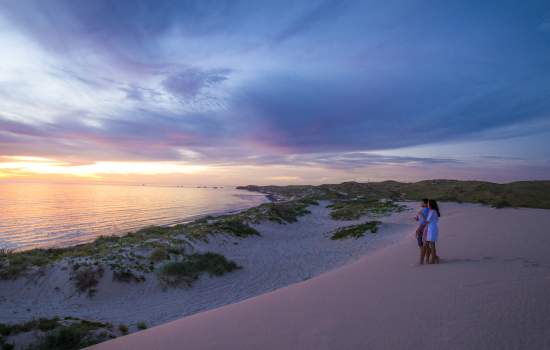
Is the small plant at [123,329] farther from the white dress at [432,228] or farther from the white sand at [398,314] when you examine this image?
the white dress at [432,228]

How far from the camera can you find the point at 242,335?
4930 millimetres

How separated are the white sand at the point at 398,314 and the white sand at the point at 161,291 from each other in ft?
14.7

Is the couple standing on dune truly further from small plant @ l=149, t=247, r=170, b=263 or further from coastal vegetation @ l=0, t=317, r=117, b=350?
small plant @ l=149, t=247, r=170, b=263

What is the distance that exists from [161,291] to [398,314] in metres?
10.1

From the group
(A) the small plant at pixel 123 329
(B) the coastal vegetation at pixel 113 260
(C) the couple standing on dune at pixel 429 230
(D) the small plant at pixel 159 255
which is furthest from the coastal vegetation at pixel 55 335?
(C) the couple standing on dune at pixel 429 230

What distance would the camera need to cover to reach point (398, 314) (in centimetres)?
A: 475

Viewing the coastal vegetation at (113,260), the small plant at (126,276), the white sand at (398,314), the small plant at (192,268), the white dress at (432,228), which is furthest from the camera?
the small plant at (192,268)

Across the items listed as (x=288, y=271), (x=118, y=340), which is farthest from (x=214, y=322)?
(x=288, y=271)

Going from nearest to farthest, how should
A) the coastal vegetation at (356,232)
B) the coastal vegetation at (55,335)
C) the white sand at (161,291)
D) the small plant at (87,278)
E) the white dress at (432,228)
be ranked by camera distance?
the coastal vegetation at (55,335) → the white dress at (432,228) → the white sand at (161,291) → the small plant at (87,278) → the coastal vegetation at (356,232)

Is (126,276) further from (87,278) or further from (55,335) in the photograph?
(55,335)

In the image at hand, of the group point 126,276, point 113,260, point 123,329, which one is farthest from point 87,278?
point 123,329

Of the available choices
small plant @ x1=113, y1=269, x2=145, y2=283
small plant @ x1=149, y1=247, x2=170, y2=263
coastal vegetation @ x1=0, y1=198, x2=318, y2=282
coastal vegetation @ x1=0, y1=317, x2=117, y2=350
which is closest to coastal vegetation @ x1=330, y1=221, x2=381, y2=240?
coastal vegetation @ x1=0, y1=198, x2=318, y2=282

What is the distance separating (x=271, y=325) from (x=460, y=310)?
2995 mm

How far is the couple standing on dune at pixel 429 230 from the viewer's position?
8.56 metres
